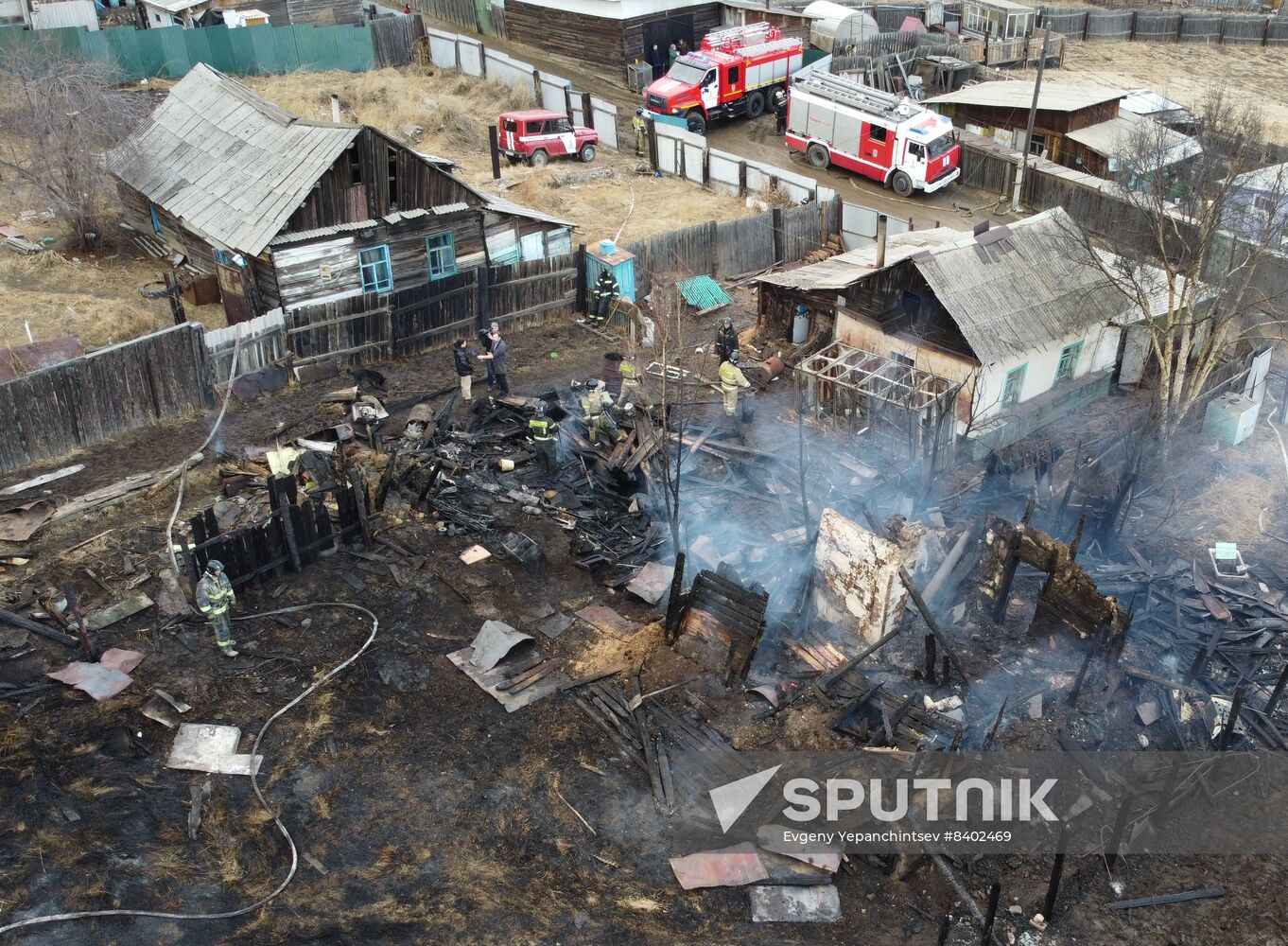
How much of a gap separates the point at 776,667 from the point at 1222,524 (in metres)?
9.38

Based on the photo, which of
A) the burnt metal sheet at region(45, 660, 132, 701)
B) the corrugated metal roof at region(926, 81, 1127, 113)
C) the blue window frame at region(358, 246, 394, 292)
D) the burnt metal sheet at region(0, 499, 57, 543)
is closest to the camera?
the burnt metal sheet at region(45, 660, 132, 701)

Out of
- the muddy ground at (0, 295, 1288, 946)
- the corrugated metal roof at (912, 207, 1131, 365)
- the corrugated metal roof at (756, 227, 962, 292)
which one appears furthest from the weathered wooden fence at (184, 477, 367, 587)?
the corrugated metal roof at (912, 207, 1131, 365)

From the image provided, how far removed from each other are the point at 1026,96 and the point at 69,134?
2677 centimetres

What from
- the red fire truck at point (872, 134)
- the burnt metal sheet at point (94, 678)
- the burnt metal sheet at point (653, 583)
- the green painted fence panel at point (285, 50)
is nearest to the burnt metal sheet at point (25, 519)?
the burnt metal sheet at point (94, 678)

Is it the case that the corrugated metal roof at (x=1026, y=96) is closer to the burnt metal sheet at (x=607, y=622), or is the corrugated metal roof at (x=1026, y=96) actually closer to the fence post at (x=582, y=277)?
the fence post at (x=582, y=277)

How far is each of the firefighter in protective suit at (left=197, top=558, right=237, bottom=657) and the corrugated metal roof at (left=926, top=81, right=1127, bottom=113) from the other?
28.2m

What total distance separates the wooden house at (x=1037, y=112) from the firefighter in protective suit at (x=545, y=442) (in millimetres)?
21700

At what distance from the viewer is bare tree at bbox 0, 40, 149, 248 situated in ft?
80.8

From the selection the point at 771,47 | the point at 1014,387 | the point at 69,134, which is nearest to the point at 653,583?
the point at 1014,387

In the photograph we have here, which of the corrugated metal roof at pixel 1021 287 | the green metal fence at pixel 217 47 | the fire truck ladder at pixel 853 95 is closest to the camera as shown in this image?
the corrugated metal roof at pixel 1021 287

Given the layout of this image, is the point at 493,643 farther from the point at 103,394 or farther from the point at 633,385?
the point at 103,394

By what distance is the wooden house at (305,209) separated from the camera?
2069 cm

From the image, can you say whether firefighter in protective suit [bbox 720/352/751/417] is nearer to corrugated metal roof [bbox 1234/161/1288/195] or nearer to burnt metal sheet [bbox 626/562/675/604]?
burnt metal sheet [bbox 626/562/675/604]

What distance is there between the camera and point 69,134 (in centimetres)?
2470
